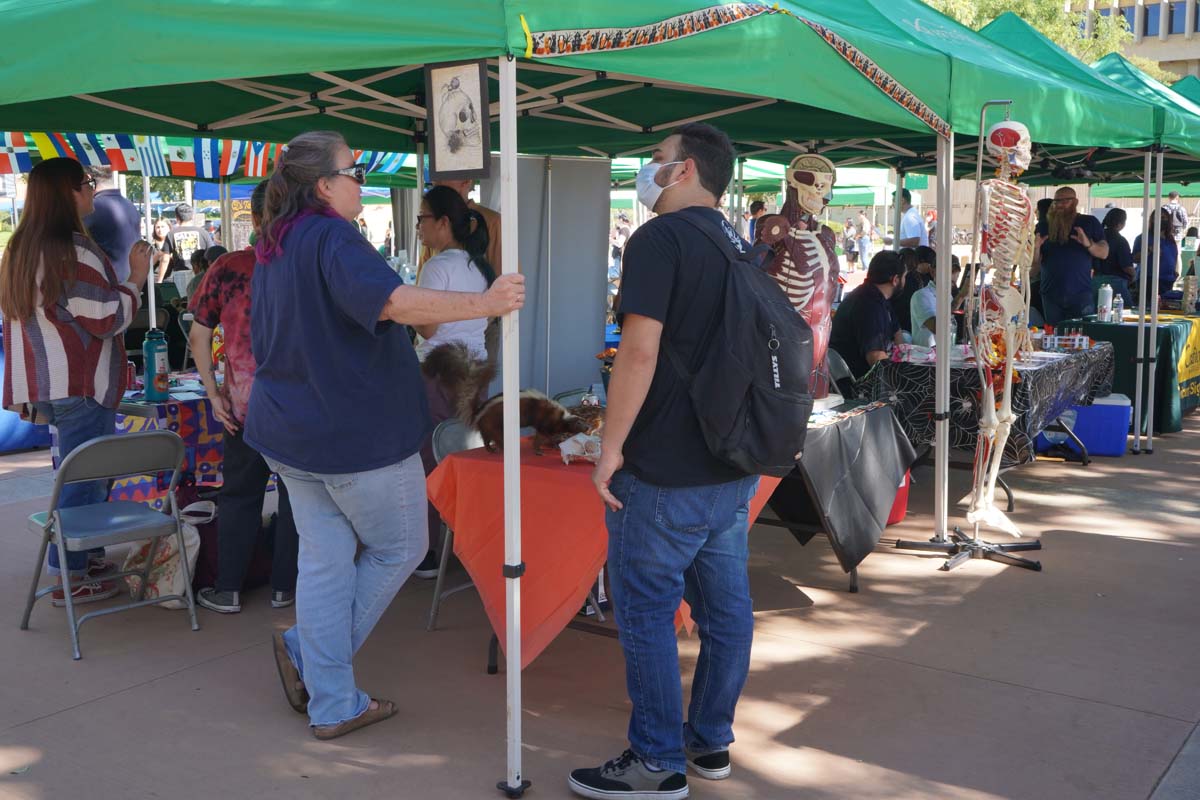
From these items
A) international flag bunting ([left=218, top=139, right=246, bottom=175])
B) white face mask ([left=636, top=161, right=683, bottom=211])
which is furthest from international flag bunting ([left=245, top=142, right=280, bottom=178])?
white face mask ([left=636, top=161, right=683, bottom=211])

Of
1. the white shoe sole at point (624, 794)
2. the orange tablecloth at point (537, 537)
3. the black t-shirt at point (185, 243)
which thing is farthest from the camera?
the black t-shirt at point (185, 243)

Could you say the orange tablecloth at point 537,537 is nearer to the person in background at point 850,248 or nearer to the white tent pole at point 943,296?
the white tent pole at point 943,296

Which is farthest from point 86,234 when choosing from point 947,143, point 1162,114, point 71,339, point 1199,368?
point 1199,368

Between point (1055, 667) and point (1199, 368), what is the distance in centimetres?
671

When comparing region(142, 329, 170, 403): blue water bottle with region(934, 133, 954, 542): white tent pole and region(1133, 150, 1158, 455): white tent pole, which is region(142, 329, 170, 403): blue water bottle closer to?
region(934, 133, 954, 542): white tent pole

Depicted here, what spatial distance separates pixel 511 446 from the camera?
305 cm

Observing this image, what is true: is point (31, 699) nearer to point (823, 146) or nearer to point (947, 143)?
point (947, 143)

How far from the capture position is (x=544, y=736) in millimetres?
3455

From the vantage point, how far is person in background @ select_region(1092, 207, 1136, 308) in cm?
1066

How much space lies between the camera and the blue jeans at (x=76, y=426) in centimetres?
448

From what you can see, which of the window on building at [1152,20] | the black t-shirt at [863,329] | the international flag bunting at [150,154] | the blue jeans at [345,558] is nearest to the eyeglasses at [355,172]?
the blue jeans at [345,558]

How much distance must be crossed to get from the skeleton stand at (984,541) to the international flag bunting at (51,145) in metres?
5.74

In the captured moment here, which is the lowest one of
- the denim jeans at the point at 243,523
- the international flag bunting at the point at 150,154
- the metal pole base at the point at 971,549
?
the metal pole base at the point at 971,549

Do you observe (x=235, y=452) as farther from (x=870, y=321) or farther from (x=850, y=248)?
(x=850, y=248)
